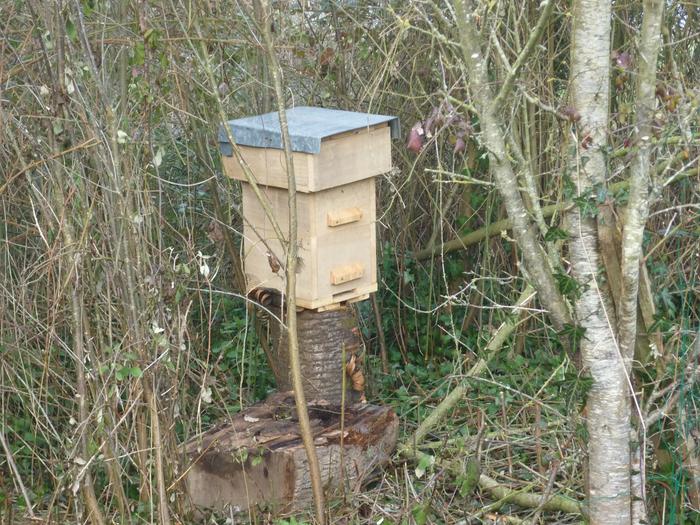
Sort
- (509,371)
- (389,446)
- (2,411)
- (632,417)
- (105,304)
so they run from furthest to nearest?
(509,371) → (389,446) → (2,411) → (105,304) → (632,417)

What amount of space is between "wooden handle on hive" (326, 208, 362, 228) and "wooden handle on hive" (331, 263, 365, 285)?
0.63 feet

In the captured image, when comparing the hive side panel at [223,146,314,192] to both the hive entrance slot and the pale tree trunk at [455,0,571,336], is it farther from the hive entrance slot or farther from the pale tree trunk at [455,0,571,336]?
the pale tree trunk at [455,0,571,336]

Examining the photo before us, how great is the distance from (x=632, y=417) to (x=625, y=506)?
28 centimetres

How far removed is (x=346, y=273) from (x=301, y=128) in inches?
25.0

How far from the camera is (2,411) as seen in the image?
4121 millimetres

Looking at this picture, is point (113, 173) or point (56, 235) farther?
point (56, 235)

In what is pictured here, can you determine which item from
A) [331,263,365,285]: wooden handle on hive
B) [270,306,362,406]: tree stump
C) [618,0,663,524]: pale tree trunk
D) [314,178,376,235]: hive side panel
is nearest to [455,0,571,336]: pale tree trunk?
[618,0,663,524]: pale tree trunk

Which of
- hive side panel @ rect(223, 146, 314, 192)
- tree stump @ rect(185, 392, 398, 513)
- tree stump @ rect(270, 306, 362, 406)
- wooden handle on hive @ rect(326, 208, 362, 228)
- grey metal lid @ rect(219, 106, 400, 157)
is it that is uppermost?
grey metal lid @ rect(219, 106, 400, 157)

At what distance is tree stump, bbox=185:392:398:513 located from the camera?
4156mm

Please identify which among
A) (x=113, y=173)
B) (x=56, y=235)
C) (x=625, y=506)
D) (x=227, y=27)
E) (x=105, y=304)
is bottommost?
(x=625, y=506)

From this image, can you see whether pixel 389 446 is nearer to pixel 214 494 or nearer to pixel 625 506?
pixel 214 494

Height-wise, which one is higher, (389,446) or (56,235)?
(56,235)

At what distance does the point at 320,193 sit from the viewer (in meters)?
4.14

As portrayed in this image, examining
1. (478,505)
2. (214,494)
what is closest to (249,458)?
(214,494)
